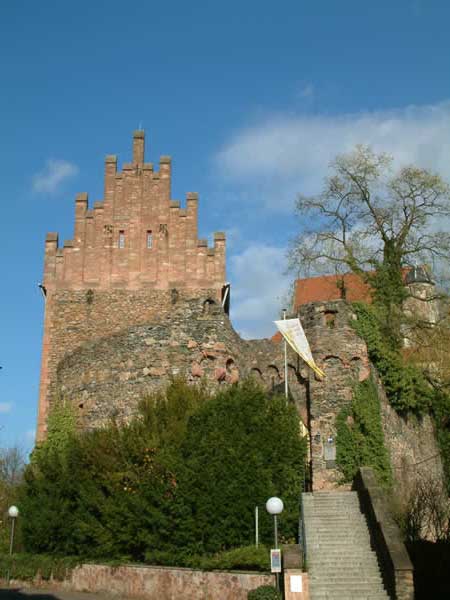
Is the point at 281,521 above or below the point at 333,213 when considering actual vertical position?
below

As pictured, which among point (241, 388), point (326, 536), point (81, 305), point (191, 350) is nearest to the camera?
point (326, 536)

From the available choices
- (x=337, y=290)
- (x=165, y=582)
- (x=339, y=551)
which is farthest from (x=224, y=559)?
(x=337, y=290)

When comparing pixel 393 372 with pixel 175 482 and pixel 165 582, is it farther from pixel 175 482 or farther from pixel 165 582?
pixel 165 582

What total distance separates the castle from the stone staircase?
2747 mm

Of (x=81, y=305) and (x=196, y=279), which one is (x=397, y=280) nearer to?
(x=196, y=279)

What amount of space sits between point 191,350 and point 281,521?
6.50m

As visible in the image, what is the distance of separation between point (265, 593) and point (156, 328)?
10.1 m

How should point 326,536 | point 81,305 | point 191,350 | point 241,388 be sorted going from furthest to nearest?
1. point 81,305
2. point 191,350
3. point 241,388
4. point 326,536

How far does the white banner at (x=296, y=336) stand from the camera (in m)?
22.3

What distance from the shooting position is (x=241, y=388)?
1977 centimetres

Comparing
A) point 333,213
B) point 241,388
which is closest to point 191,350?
point 241,388

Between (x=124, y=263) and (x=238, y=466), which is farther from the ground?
(x=124, y=263)

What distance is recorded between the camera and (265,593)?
47.9 ft

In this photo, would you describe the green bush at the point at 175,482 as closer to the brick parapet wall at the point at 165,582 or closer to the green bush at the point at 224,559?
the green bush at the point at 224,559
